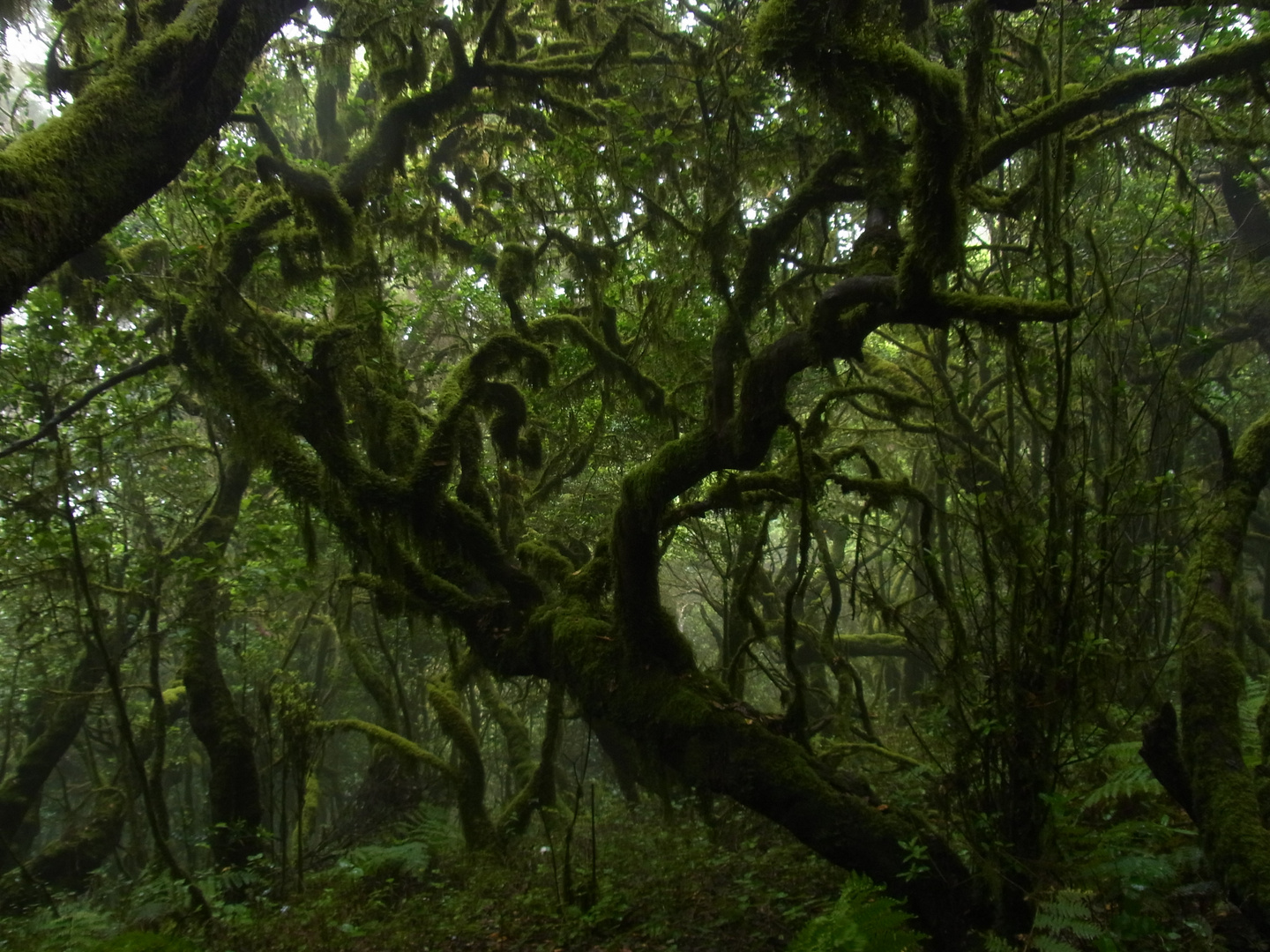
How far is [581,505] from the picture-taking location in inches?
371

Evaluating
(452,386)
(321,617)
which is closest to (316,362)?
(452,386)

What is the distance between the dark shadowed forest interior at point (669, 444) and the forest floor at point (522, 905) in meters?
0.05

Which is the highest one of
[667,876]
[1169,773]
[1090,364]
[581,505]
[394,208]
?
[394,208]

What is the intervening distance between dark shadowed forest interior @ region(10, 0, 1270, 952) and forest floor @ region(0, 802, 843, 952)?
0.05 metres

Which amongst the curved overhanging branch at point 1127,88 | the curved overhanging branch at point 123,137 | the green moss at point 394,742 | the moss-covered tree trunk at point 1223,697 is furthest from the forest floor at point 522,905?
the curved overhanging branch at point 1127,88

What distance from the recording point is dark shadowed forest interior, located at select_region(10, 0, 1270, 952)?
3830 millimetres

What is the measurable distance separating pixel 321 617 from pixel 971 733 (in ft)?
36.7

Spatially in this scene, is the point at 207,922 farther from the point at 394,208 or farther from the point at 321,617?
the point at 321,617

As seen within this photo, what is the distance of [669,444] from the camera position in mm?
4668

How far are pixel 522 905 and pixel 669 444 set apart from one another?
3.48 metres

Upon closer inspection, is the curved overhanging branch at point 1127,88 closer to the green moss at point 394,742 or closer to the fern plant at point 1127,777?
the fern plant at point 1127,777

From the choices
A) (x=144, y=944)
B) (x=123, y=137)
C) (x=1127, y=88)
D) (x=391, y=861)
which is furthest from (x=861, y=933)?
(x=123, y=137)

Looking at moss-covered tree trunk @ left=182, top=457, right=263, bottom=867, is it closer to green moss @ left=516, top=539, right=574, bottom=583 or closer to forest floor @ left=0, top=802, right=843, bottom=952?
forest floor @ left=0, top=802, right=843, bottom=952

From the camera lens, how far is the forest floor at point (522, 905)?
4809 mm
